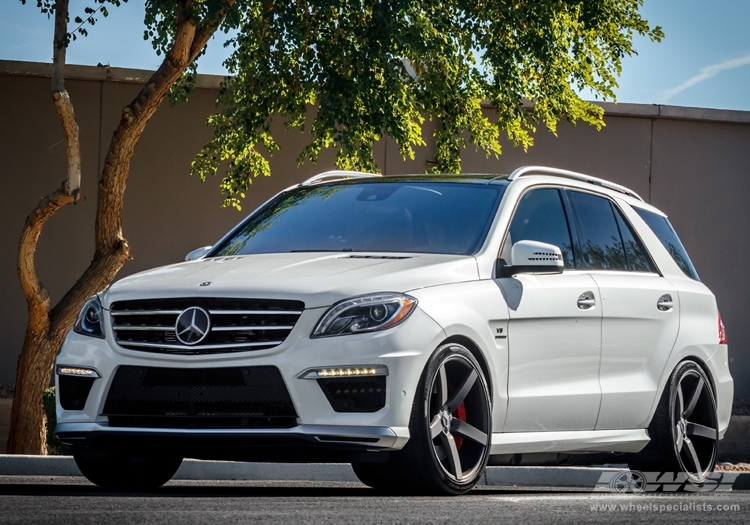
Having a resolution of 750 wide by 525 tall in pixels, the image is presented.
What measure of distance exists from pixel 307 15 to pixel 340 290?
27.6 feet

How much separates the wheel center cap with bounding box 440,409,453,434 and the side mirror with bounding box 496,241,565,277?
99 centimetres

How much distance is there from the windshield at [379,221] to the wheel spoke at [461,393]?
828 mm

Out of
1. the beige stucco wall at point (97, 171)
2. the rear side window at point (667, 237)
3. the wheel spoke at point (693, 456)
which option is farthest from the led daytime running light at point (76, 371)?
the beige stucco wall at point (97, 171)

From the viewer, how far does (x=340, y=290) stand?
644 centimetres

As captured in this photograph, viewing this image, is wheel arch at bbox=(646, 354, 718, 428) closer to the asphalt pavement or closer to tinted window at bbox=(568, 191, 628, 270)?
tinted window at bbox=(568, 191, 628, 270)

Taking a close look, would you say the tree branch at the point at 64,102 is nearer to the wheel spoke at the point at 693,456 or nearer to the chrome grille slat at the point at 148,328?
the chrome grille slat at the point at 148,328

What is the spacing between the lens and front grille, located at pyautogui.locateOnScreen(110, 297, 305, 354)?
6422 millimetres

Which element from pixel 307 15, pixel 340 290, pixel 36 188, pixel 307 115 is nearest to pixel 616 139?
pixel 307 115

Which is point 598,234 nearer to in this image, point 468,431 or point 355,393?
point 468,431

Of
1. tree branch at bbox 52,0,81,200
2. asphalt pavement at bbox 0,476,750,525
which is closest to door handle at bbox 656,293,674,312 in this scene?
asphalt pavement at bbox 0,476,750,525

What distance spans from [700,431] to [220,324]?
149 inches

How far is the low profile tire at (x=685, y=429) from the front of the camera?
334 inches

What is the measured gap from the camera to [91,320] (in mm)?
7070

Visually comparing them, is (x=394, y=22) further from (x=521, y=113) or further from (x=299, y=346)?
(x=299, y=346)
